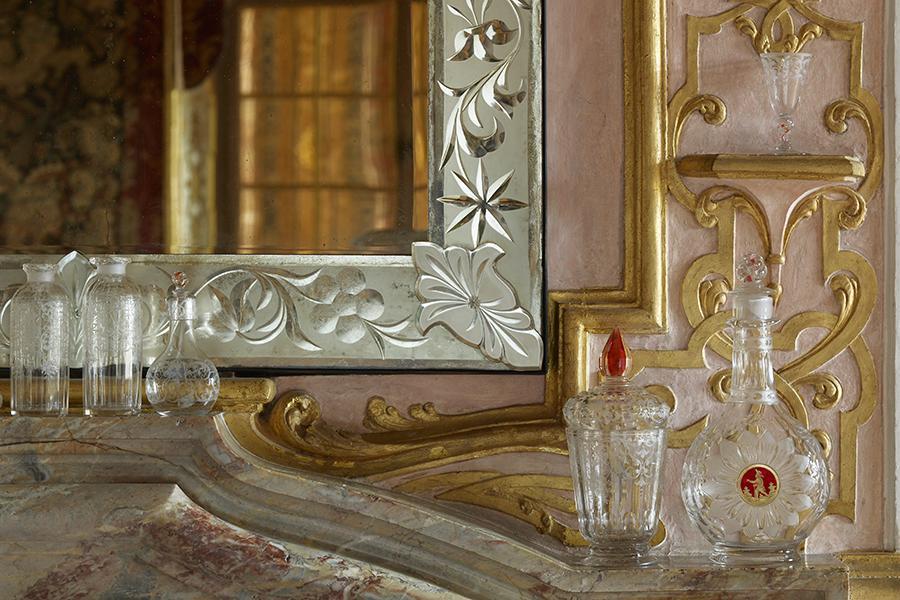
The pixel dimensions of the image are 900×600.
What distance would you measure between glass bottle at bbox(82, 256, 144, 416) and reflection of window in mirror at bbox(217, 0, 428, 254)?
18 cm

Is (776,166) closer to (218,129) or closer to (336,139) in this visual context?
(336,139)

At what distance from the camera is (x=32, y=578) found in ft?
5.04

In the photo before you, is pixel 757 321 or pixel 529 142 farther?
pixel 529 142

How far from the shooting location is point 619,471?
60.9 inches

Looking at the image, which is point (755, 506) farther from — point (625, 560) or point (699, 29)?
point (699, 29)

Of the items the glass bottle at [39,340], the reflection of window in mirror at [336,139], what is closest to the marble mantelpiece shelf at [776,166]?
the reflection of window in mirror at [336,139]

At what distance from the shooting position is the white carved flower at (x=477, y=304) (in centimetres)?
175

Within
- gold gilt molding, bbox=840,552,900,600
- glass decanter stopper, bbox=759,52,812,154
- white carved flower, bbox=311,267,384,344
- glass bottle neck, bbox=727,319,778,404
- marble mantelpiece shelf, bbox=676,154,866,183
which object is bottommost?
gold gilt molding, bbox=840,552,900,600

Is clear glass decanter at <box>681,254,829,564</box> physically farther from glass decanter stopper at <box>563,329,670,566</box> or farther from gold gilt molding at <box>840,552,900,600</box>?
gold gilt molding at <box>840,552,900,600</box>

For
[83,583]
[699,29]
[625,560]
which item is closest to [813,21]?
[699,29]

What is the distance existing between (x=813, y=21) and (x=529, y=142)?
0.47 m

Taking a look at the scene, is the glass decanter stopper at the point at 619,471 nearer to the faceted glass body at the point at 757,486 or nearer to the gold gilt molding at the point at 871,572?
the faceted glass body at the point at 757,486

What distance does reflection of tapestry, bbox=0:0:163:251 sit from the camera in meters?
1.77

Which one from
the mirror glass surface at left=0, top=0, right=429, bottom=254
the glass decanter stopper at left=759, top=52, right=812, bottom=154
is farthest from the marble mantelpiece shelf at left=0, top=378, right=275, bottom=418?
the glass decanter stopper at left=759, top=52, right=812, bottom=154
